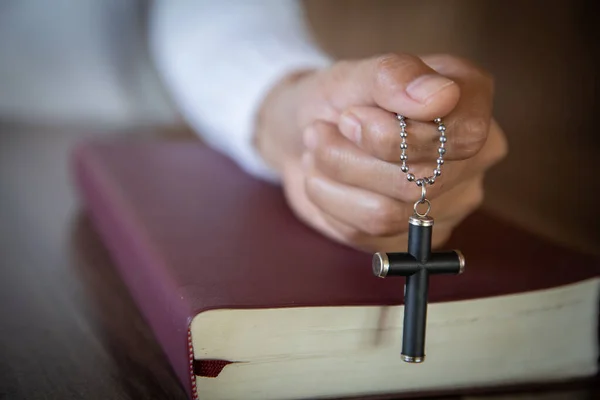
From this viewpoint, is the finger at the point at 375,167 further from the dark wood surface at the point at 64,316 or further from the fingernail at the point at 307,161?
the dark wood surface at the point at 64,316

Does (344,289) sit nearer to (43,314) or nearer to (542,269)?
(542,269)

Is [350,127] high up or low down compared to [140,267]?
up

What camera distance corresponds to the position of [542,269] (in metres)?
0.53

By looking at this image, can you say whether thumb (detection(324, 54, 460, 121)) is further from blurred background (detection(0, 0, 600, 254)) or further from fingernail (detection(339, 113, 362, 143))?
blurred background (detection(0, 0, 600, 254))

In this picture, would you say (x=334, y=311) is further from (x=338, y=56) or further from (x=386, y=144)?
(x=338, y=56)

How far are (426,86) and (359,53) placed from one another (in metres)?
1.20

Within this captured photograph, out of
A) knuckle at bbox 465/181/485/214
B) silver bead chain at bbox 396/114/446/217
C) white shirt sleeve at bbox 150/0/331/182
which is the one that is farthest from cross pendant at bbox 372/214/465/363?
white shirt sleeve at bbox 150/0/331/182

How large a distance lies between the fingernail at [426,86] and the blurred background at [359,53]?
0.90 m

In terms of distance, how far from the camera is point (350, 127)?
0.48 meters

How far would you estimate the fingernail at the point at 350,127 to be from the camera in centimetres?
48

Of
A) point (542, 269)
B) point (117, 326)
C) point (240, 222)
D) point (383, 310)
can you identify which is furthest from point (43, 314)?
point (542, 269)

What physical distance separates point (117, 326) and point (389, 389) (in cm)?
23

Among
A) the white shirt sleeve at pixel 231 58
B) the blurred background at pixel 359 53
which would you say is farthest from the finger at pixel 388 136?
the blurred background at pixel 359 53

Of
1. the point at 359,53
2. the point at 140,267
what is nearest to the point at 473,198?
the point at 140,267
